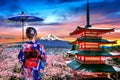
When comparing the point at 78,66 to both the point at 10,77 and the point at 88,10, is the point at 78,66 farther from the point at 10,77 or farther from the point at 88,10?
the point at 10,77

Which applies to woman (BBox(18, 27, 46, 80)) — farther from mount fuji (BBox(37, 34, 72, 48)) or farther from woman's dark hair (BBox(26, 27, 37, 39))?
mount fuji (BBox(37, 34, 72, 48))

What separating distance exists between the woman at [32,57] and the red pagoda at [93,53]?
10979 mm

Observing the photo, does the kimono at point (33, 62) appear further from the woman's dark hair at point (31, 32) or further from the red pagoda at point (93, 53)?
the red pagoda at point (93, 53)

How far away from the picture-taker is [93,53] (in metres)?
18.3

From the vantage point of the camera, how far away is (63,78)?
444 inches

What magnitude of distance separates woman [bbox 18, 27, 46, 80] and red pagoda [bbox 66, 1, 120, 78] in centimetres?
1098

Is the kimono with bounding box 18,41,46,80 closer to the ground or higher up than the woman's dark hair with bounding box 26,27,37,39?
closer to the ground

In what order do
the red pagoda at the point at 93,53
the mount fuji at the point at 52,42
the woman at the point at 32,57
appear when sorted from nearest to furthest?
the woman at the point at 32,57 < the red pagoda at the point at 93,53 < the mount fuji at the point at 52,42

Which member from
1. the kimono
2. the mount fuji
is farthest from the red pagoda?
the kimono

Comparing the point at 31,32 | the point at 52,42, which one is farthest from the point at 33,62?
the point at 52,42

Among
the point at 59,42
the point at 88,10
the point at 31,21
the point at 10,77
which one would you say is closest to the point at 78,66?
the point at 88,10

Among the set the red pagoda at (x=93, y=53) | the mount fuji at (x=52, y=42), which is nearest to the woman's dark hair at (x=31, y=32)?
the red pagoda at (x=93, y=53)

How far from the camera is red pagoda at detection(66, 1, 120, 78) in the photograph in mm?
17703

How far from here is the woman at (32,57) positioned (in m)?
6.42
